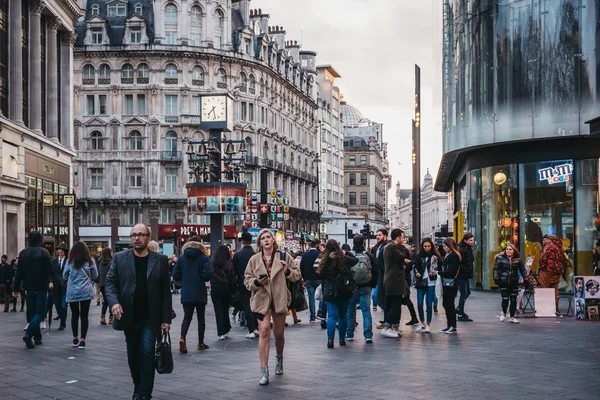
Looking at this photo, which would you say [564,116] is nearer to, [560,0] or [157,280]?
[560,0]

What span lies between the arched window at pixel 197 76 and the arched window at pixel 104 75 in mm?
6863

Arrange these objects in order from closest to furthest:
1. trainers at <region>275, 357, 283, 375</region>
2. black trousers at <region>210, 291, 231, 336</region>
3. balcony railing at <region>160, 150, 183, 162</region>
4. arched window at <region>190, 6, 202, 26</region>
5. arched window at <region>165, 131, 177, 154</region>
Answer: trainers at <region>275, 357, 283, 375</region>, black trousers at <region>210, 291, 231, 336</region>, balcony railing at <region>160, 150, 183, 162</region>, arched window at <region>165, 131, 177, 154</region>, arched window at <region>190, 6, 202, 26</region>

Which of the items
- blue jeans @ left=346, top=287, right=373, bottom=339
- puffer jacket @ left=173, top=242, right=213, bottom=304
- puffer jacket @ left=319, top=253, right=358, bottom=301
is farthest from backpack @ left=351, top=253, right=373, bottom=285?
puffer jacket @ left=173, top=242, right=213, bottom=304

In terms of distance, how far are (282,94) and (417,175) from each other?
177 ft

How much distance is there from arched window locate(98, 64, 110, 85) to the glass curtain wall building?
42367 millimetres

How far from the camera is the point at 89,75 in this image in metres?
68.1

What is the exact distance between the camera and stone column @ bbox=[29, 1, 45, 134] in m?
37.4

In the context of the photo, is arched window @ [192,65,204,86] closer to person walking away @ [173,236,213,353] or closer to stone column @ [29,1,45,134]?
stone column @ [29,1,45,134]

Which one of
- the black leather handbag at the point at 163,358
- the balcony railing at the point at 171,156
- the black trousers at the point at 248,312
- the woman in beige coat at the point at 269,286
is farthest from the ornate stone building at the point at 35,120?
the black leather handbag at the point at 163,358

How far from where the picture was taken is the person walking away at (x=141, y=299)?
26.0 feet

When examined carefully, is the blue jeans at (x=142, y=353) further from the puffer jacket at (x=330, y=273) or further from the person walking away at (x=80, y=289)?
the person walking away at (x=80, y=289)

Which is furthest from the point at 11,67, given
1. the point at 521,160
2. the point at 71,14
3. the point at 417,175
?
the point at 521,160

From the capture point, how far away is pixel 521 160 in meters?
28.9

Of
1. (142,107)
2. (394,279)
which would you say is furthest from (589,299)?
(142,107)
